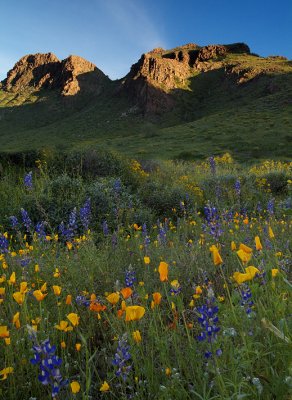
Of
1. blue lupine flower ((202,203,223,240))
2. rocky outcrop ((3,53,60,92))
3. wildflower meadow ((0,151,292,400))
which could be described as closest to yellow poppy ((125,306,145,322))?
wildflower meadow ((0,151,292,400))

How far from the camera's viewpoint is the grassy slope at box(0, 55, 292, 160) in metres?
37.2

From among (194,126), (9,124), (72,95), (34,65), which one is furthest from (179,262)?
(34,65)

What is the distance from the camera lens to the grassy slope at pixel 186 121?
37.2 metres

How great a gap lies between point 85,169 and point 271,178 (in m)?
6.38

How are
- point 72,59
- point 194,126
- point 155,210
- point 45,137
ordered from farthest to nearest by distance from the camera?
point 72,59, point 45,137, point 194,126, point 155,210

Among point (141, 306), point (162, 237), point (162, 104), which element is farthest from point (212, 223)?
point (162, 104)

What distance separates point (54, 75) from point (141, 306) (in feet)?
430

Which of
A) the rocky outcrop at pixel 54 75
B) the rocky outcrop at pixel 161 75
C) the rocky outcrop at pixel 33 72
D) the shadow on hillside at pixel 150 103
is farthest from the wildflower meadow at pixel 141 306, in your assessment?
the rocky outcrop at pixel 33 72

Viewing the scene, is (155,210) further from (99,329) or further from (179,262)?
(99,329)

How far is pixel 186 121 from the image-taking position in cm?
7569

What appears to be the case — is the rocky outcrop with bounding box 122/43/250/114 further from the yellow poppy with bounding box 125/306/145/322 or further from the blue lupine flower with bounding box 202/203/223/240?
the yellow poppy with bounding box 125/306/145/322

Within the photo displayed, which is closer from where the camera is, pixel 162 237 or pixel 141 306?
pixel 141 306

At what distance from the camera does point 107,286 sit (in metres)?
3.46

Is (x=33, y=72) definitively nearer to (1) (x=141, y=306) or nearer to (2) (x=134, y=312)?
(1) (x=141, y=306)
